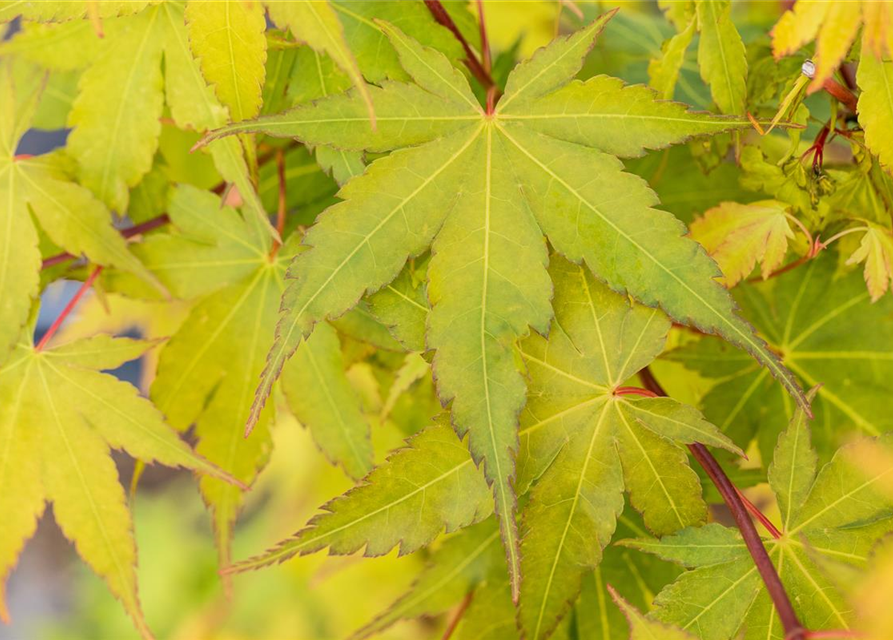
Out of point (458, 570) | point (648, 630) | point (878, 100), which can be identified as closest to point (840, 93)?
point (878, 100)

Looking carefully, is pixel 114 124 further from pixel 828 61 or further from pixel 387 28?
pixel 828 61

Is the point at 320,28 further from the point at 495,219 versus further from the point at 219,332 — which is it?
the point at 219,332

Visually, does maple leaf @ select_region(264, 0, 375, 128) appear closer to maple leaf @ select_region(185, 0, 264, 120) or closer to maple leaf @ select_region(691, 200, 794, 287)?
maple leaf @ select_region(185, 0, 264, 120)

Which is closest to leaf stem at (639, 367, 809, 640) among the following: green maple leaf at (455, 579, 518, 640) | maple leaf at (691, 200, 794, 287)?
maple leaf at (691, 200, 794, 287)

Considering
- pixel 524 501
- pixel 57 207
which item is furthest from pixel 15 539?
pixel 524 501

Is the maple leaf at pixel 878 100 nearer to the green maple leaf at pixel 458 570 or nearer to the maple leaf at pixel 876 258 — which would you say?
the maple leaf at pixel 876 258
